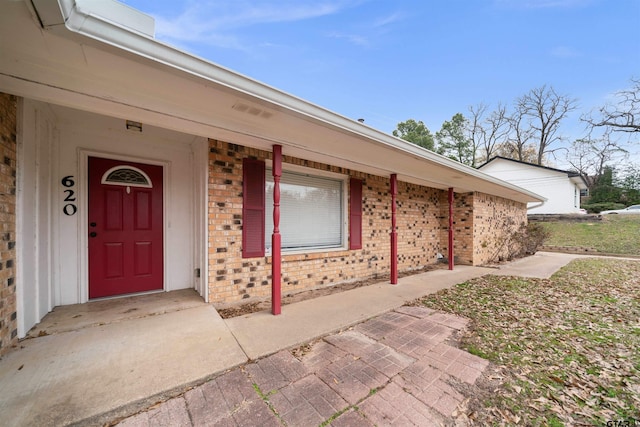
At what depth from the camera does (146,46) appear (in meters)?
1.55

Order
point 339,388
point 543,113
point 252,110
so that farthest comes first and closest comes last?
1. point 543,113
2. point 252,110
3. point 339,388

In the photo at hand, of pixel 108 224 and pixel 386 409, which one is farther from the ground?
pixel 108 224

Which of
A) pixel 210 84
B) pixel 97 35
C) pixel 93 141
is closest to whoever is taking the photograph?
pixel 97 35

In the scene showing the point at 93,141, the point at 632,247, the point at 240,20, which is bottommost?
the point at 632,247

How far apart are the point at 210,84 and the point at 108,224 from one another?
2.84 metres

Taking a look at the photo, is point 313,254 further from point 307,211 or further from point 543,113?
point 543,113

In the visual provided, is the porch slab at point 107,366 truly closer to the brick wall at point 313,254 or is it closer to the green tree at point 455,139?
the brick wall at point 313,254

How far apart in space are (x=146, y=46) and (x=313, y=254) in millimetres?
3615

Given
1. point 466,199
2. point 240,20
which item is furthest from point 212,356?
point 466,199

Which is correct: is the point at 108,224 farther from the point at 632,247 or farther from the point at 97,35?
the point at 632,247

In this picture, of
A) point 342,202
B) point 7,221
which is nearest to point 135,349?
point 7,221


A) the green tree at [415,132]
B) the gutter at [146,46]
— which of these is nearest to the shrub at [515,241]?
the gutter at [146,46]

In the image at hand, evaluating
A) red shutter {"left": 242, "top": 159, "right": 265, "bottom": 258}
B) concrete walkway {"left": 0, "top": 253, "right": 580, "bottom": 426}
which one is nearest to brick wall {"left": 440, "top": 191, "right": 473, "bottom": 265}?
concrete walkway {"left": 0, "top": 253, "right": 580, "bottom": 426}

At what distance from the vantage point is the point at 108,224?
3.40 m
